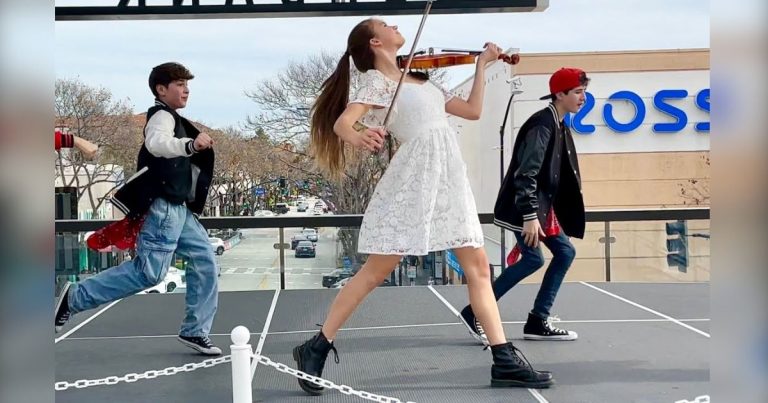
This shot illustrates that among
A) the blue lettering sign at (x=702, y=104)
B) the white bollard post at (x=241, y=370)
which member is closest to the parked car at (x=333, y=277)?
the white bollard post at (x=241, y=370)

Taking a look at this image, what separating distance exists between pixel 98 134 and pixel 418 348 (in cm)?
2727

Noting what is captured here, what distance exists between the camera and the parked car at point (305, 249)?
330 inches

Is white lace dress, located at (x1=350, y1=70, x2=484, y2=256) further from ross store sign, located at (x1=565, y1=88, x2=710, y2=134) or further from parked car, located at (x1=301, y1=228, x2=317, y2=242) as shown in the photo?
ross store sign, located at (x1=565, y1=88, x2=710, y2=134)

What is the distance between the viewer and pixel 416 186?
3873 mm

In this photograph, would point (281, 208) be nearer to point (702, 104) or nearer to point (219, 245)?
point (702, 104)

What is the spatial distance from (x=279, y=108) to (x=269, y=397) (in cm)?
2801

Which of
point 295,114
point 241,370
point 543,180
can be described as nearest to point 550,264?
point 543,180

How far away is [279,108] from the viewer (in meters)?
31.5

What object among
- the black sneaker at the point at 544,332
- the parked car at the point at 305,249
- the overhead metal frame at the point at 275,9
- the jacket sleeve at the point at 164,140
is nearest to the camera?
the jacket sleeve at the point at 164,140

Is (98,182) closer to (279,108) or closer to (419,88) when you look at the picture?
(279,108)

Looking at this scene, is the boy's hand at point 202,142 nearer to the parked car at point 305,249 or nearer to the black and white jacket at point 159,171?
the black and white jacket at point 159,171

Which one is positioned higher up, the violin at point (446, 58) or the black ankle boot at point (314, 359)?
the violin at point (446, 58)

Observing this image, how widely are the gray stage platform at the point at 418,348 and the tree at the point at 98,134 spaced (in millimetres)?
21456

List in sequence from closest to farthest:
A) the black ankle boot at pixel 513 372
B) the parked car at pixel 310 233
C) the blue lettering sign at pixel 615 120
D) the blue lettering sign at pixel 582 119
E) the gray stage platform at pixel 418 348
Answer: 1. the black ankle boot at pixel 513 372
2. the gray stage platform at pixel 418 348
3. the parked car at pixel 310 233
4. the blue lettering sign at pixel 582 119
5. the blue lettering sign at pixel 615 120
